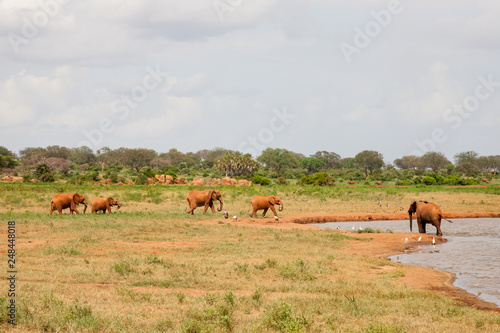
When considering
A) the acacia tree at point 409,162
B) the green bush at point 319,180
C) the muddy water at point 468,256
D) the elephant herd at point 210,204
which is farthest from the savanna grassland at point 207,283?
the acacia tree at point 409,162

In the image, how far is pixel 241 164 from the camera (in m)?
81.6

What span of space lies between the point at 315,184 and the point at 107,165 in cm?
6225

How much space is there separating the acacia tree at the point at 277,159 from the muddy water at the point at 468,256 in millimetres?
71932

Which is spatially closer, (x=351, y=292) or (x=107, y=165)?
(x=351, y=292)

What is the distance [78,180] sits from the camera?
6259 cm

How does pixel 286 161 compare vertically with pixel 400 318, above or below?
above

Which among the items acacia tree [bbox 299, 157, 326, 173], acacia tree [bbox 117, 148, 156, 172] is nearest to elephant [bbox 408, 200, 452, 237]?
acacia tree [bbox 117, 148, 156, 172]

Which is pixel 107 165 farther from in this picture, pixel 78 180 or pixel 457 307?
pixel 457 307

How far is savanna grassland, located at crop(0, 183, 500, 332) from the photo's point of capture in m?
8.63

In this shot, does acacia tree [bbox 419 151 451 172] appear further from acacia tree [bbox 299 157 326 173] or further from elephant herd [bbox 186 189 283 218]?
elephant herd [bbox 186 189 283 218]

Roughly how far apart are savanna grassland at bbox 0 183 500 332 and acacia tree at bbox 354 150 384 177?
290 ft

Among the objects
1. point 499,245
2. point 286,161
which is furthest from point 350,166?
point 499,245

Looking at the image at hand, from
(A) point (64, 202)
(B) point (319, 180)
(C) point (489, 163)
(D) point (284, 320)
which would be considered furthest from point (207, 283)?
(C) point (489, 163)

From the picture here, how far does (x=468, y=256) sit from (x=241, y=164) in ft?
212
